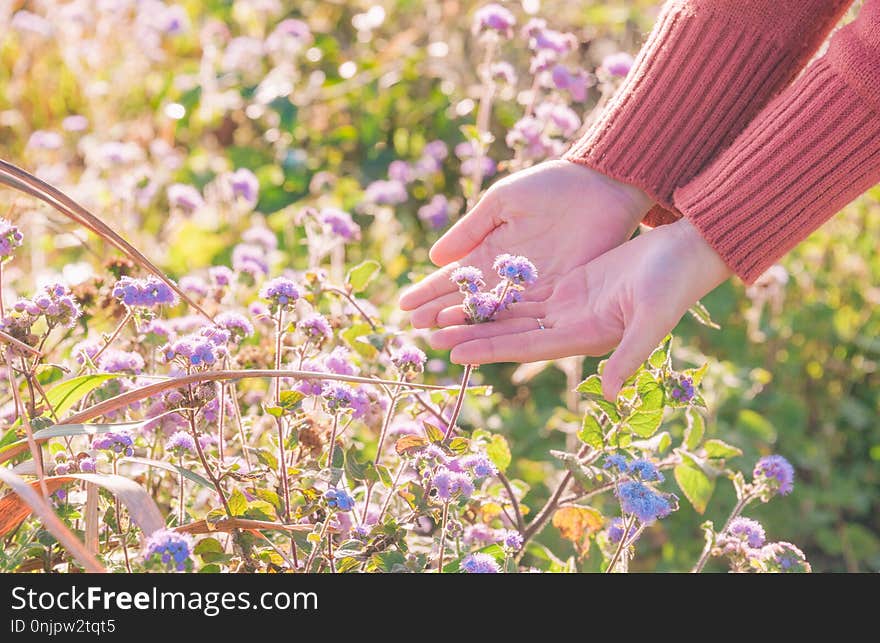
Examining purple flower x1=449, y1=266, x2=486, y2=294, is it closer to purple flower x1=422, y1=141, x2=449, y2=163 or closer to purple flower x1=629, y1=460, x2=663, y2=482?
purple flower x1=629, y1=460, x2=663, y2=482

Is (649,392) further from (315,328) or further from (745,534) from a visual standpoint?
(315,328)

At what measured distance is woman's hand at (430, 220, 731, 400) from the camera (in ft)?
5.35

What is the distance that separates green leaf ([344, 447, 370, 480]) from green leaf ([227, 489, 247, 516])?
0.55ft

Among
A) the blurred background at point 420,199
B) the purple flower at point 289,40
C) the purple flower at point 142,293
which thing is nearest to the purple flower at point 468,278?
the purple flower at point 142,293

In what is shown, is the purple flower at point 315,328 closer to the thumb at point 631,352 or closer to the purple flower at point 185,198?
the thumb at point 631,352

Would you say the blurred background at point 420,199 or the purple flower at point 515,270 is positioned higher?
the blurred background at point 420,199

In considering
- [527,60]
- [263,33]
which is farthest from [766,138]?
[263,33]

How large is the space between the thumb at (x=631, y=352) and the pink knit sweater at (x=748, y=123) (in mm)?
230

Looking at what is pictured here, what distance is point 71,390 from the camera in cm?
157

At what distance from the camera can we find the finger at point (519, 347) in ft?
5.50

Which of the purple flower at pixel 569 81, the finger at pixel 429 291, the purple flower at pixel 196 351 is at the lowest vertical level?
the purple flower at pixel 196 351

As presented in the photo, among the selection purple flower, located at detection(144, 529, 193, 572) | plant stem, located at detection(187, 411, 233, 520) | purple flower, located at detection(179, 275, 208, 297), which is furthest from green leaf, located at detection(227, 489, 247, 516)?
purple flower, located at detection(179, 275, 208, 297)

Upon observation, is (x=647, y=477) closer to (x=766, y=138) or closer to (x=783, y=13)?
(x=766, y=138)
